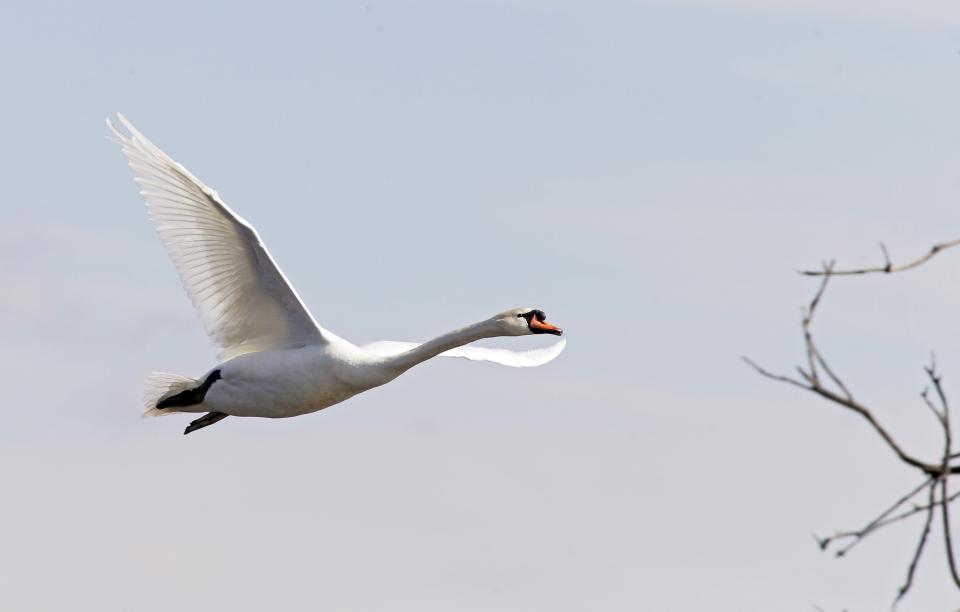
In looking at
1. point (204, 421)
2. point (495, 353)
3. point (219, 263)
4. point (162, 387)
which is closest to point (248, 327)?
point (219, 263)

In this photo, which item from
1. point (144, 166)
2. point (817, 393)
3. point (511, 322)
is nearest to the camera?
point (817, 393)

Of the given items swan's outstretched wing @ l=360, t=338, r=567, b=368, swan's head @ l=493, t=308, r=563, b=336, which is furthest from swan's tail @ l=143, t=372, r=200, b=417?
swan's head @ l=493, t=308, r=563, b=336

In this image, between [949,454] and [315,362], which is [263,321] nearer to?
[315,362]

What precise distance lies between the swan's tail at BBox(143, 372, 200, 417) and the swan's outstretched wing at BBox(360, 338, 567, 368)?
6.50 ft

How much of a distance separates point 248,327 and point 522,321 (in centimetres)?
284

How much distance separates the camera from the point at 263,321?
15930 mm

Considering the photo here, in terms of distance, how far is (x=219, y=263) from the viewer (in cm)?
1542

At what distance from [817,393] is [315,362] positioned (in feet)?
35.7

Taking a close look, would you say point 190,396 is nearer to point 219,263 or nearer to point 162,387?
point 162,387

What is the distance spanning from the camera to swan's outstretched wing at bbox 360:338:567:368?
1691 centimetres

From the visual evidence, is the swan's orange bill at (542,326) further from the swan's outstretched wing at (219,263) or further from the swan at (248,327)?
the swan's outstretched wing at (219,263)

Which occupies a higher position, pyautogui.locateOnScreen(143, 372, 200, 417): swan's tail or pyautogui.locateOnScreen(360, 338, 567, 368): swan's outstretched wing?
pyautogui.locateOnScreen(143, 372, 200, 417): swan's tail

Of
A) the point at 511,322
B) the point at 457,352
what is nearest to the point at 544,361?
the point at 457,352

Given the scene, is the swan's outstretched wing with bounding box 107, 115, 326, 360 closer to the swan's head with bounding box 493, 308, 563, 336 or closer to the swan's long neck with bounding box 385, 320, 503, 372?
the swan's long neck with bounding box 385, 320, 503, 372
